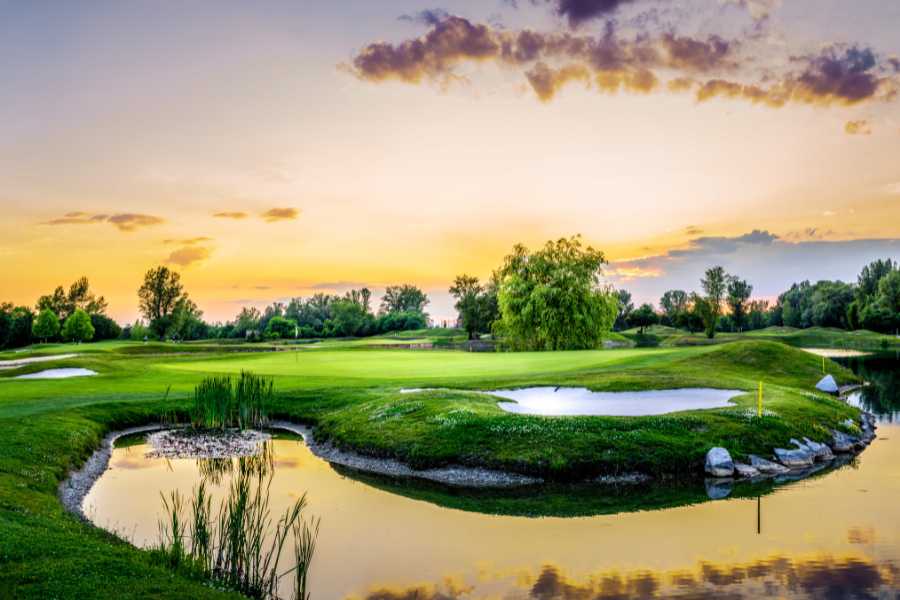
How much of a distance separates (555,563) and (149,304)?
91.0 metres

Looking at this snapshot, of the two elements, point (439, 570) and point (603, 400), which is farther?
point (603, 400)

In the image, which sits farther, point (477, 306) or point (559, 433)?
point (477, 306)

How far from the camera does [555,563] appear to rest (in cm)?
841

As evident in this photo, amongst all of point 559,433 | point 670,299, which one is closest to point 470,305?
point 559,433

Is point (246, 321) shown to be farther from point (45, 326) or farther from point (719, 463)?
point (719, 463)

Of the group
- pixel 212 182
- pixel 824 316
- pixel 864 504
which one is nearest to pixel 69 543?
pixel 864 504

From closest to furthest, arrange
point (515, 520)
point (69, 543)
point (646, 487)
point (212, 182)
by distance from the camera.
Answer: point (69, 543), point (515, 520), point (646, 487), point (212, 182)

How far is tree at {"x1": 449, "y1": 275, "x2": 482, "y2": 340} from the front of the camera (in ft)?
302

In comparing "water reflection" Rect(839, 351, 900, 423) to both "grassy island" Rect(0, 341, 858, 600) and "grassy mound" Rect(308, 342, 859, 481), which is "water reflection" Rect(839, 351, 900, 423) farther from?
"grassy mound" Rect(308, 342, 859, 481)

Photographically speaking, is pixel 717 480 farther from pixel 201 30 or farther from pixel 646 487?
pixel 201 30

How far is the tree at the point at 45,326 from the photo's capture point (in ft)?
266

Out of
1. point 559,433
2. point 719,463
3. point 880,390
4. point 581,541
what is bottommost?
point 880,390

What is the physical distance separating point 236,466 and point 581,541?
952cm

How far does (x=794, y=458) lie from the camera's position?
1470 centimetres
